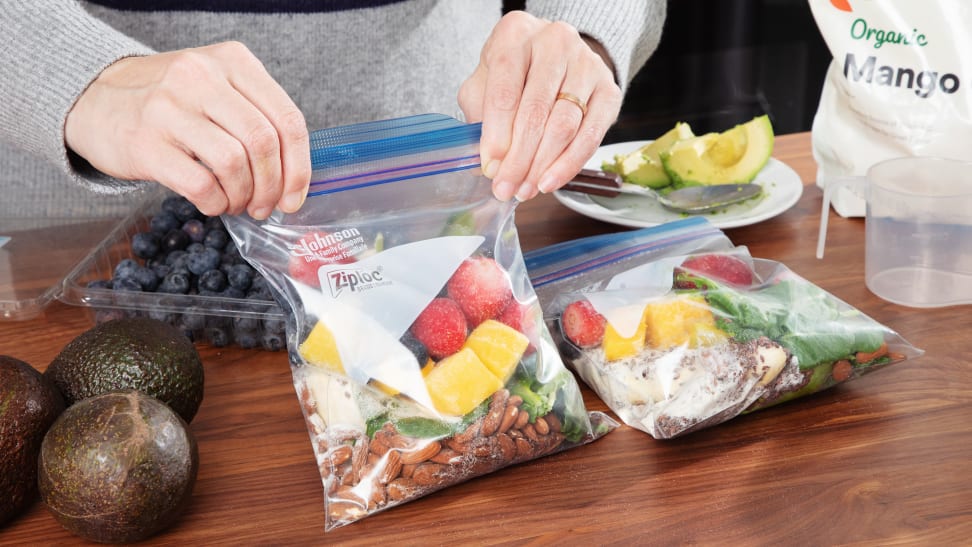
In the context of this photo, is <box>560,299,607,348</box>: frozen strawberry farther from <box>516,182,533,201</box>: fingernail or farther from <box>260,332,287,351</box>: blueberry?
<box>260,332,287,351</box>: blueberry

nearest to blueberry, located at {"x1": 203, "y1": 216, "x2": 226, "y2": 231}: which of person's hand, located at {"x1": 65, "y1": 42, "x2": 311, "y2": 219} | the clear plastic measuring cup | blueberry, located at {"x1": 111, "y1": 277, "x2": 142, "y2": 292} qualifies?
blueberry, located at {"x1": 111, "y1": 277, "x2": 142, "y2": 292}

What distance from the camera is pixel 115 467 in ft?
2.11

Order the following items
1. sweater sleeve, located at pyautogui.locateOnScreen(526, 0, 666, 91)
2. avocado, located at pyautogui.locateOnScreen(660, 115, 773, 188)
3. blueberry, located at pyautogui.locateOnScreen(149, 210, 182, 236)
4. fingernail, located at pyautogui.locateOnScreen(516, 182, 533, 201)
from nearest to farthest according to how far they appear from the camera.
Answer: fingernail, located at pyautogui.locateOnScreen(516, 182, 533, 201)
blueberry, located at pyautogui.locateOnScreen(149, 210, 182, 236)
sweater sleeve, located at pyautogui.locateOnScreen(526, 0, 666, 91)
avocado, located at pyautogui.locateOnScreen(660, 115, 773, 188)

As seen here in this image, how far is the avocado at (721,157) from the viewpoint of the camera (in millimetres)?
1279

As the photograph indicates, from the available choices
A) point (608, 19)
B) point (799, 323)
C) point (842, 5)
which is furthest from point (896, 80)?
point (799, 323)

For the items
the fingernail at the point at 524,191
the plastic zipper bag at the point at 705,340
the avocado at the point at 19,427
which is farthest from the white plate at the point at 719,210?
the avocado at the point at 19,427

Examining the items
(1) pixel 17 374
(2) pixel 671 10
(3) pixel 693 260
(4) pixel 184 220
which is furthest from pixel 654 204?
(2) pixel 671 10

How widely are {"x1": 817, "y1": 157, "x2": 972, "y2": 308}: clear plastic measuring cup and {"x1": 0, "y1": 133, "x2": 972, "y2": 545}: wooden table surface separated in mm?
126

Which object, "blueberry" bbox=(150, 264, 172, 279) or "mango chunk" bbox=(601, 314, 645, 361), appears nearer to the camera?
"mango chunk" bbox=(601, 314, 645, 361)

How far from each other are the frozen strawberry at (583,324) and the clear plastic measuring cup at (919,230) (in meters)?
0.36

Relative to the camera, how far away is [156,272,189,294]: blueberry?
0.96 metres

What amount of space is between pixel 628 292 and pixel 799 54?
2.27 m

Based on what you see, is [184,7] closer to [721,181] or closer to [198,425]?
[198,425]

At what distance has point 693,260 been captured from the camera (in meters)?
0.95
